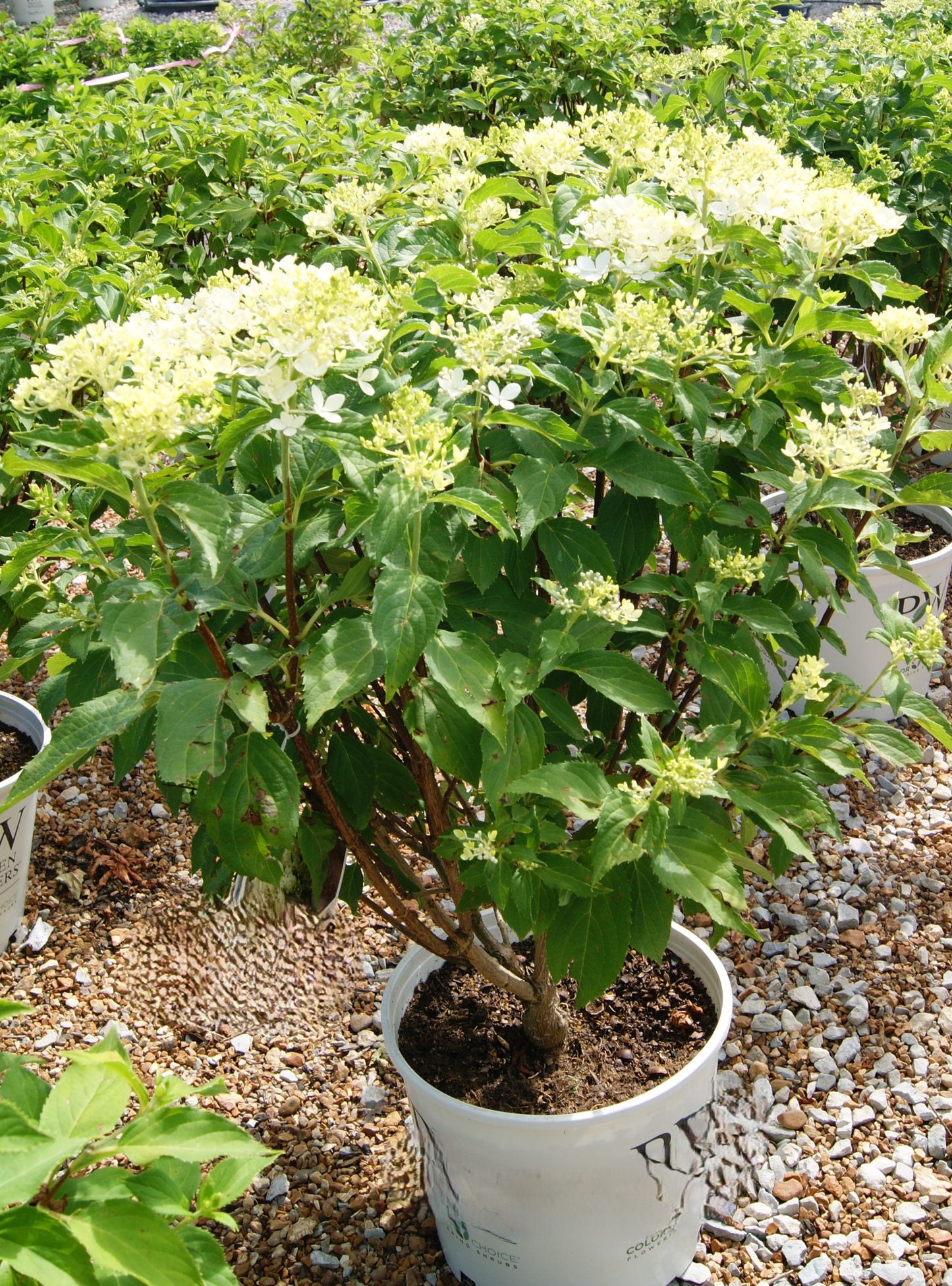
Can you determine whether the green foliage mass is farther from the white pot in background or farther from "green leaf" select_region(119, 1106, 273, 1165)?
the white pot in background

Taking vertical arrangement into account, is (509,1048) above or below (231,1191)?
below

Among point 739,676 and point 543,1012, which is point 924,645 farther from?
point 543,1012

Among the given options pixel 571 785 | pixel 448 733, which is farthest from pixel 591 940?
pixel 448 733

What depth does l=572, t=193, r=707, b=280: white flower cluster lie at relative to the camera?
150 cm

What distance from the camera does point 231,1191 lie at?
130 cm

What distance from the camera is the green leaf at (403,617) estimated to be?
128cm

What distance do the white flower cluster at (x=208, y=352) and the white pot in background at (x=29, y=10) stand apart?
16.4m

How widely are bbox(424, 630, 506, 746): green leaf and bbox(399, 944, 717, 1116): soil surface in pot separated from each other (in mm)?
926

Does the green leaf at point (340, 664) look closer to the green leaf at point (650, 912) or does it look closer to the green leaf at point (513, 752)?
the green leaf at point (513, 752)

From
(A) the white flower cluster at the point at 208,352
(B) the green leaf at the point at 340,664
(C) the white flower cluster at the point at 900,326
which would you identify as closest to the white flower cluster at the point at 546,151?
(C) the white flower cluster at the point at 900,326

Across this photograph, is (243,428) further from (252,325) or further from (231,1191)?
(231,1191)

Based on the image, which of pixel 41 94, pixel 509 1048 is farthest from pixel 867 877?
pixel 41 94

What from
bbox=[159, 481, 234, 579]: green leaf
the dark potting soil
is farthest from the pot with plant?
the dark potting soil

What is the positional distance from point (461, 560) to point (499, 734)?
33cm
